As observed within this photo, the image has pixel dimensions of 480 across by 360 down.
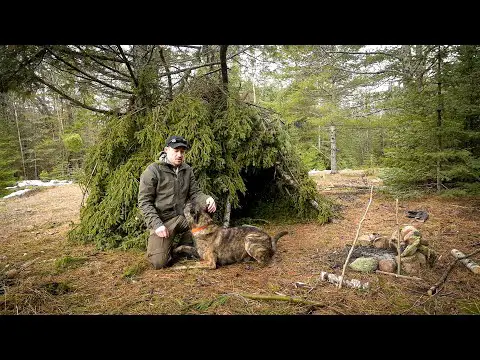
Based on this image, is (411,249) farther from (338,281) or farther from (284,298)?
(284,298)

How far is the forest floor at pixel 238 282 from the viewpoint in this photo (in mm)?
2672

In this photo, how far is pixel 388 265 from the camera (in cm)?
334

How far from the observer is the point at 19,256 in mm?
4266

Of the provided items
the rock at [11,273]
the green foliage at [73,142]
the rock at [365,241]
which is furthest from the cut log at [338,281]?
the green foliage at [73,142]

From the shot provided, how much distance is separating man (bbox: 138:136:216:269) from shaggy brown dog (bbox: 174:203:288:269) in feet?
0.81

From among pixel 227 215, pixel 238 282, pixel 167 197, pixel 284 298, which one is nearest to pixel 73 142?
pixel 227 215

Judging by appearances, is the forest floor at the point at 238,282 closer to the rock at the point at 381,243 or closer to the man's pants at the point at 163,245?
the man's pants at the point at 163,245

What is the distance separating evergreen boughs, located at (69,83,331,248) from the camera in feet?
15.4

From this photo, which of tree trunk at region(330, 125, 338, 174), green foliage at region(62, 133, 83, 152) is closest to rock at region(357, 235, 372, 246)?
tree trunk at region(330, 125, 338, 174)

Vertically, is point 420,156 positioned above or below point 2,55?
below

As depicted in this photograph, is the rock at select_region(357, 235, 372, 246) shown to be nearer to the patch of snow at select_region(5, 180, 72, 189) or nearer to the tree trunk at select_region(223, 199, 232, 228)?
the tree trunk at select_region(223, 199, 232, 228)
